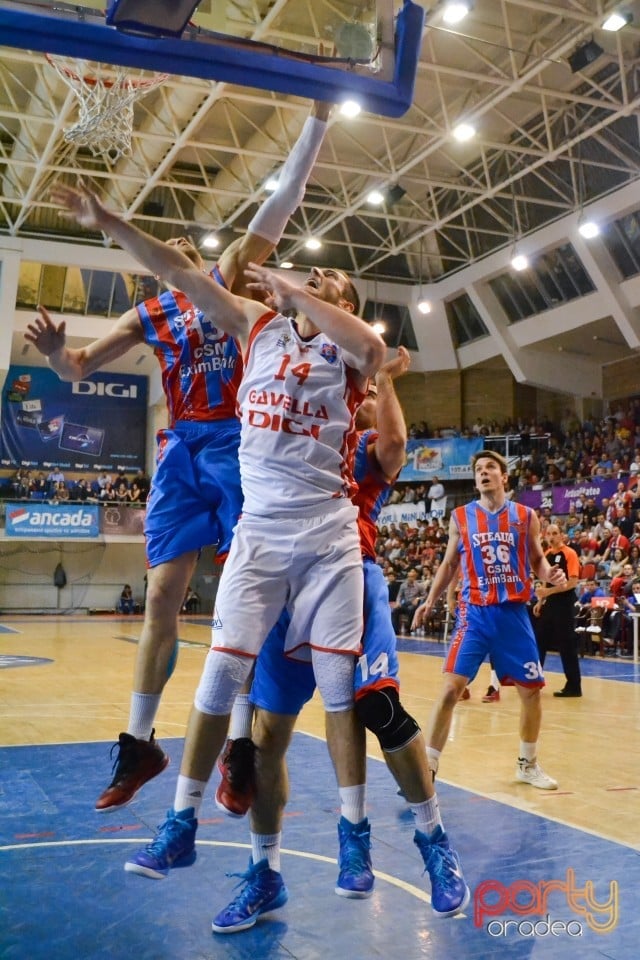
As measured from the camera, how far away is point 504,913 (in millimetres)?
3838

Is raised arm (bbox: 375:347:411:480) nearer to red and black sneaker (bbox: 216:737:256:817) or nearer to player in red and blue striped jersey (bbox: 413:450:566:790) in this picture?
red and black sneaker (bbox: 216:737:256:817)

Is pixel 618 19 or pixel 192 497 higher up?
pixel 618 19

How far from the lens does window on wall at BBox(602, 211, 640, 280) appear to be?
79.6 ft

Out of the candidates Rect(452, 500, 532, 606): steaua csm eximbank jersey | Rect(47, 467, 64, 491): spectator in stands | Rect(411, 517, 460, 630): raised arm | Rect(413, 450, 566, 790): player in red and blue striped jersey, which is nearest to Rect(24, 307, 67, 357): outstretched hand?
Rect(413, 450, 566, 790): player in red and blue striped jersey

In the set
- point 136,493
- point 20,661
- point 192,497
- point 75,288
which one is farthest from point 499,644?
point 75,288

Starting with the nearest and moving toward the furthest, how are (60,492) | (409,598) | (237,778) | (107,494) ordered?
(237,778) → (409,598) → (60,492) → (107,494)

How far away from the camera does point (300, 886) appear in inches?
164

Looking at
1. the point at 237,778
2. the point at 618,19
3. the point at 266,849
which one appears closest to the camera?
the point at 237,778

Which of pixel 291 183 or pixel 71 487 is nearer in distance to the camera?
pixel 291 183

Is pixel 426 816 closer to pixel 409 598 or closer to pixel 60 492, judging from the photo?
pixel 409 598

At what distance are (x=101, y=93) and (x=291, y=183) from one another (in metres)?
11.1

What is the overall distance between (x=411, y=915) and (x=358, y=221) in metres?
28.4

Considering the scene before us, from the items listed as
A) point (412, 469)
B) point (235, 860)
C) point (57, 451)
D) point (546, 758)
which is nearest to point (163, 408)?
point (57, 451)

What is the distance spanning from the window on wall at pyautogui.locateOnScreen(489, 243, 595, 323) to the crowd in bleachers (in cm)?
1329
